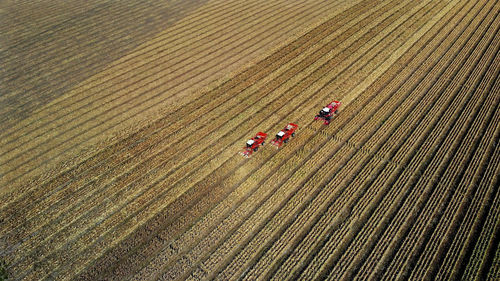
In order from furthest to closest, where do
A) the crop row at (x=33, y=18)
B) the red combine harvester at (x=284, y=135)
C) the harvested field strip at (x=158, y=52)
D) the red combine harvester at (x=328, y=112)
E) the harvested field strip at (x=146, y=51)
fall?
the crop row at (x=33, y=18)
the harvested field strip at (x=158, y=52)
the harvested field strip at (x=146, y=51)
the red combine harvester at (x=328, y=112)
the red combine harvester at (x=284, y=135)

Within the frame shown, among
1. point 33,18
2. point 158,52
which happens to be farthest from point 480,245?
point 33,18

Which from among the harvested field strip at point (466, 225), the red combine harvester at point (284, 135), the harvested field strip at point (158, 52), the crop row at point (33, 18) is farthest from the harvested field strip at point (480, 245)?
the crop row at point (33, 18)

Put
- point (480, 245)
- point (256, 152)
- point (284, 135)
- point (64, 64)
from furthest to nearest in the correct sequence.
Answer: point (64, 64) < point (284, 135) < point (256, 152) < point (480, 245)

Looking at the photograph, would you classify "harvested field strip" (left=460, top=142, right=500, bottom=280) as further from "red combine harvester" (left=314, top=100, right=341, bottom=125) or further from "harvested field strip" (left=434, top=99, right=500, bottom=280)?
"red combine harvester" (left=314, top=100, right=341, bottom=125)

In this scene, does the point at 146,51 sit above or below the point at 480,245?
below

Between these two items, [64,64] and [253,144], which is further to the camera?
[64,64]

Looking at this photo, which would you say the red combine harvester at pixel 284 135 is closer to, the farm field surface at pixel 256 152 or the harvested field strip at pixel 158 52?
the farm field surface at pixel 256 152

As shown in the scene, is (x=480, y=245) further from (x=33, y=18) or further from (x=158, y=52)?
(x=33, y=18)
